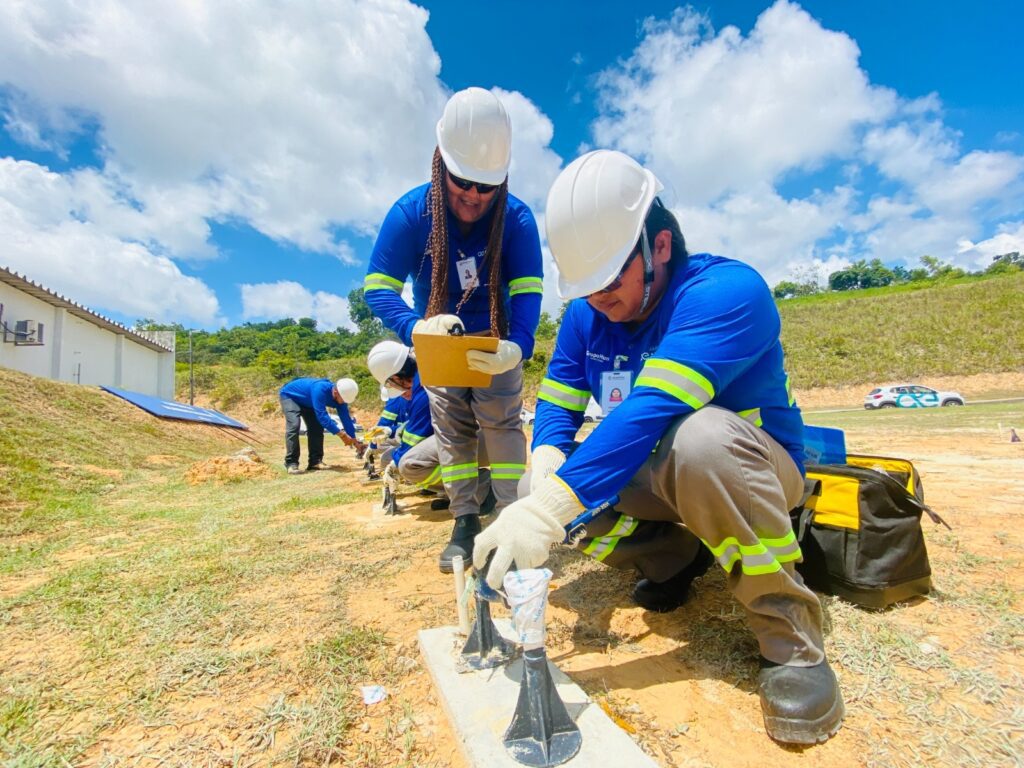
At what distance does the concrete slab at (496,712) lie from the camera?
1.13m

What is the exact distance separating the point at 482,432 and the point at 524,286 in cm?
79

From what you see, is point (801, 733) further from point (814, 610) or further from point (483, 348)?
point (483, 348)

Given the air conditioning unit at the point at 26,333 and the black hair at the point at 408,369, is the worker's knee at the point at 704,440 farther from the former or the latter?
the air conditioning unit at the point at 26,333

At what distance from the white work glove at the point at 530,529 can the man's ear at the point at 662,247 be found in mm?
776

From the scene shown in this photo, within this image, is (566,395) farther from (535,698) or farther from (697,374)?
(535,698)

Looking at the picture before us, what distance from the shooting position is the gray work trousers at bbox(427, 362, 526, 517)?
103 inches

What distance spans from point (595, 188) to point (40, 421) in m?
9.52

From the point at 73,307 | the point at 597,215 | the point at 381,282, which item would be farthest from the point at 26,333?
the point at 597,215

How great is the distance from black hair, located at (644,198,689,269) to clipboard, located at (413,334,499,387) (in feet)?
2.71

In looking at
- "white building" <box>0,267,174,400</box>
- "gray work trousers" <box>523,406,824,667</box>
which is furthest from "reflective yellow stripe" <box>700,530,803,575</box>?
"white building" <box>0,267,174,400</box>

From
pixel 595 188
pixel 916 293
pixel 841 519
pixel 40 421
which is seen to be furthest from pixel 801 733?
pixel 916 293

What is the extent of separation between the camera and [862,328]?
29.2m

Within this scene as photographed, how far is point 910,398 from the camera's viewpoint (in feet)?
65.6

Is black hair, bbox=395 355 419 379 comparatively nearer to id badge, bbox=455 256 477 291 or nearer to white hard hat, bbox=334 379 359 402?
id badge, bbox=455 256 477 291
